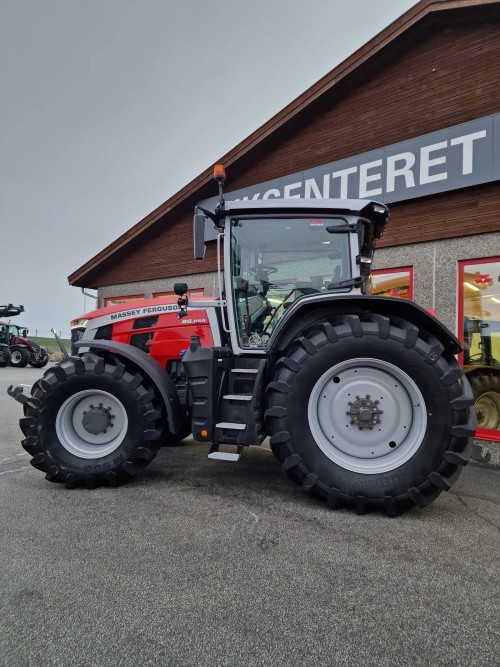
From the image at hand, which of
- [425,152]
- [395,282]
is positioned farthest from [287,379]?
[425,152]

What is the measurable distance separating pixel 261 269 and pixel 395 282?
119 inches

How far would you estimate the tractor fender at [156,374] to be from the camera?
320 centimetres

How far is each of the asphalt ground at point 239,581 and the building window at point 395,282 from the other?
322 cm

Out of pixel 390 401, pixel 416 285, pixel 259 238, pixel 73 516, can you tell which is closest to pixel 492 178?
pixel 416 285

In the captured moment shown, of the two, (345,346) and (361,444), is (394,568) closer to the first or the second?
(361,444)

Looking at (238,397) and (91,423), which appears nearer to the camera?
(238,397)

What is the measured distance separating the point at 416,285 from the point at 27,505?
502cm

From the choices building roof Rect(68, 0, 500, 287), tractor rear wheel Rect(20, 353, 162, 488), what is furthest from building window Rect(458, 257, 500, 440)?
tractor rear wheel Rect(20, 353, 162, 488)

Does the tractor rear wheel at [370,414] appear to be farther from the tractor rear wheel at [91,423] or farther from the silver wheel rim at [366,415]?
the tractor rear wheel at [91,423]

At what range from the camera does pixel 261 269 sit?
3469mm

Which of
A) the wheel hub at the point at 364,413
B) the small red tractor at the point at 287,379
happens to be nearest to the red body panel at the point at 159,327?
the small red tractor at the point at 287,379

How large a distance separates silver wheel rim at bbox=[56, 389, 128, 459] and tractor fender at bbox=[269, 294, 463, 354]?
140 centimetres

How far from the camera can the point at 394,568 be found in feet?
6.48

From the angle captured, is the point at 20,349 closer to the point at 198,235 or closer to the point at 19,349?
the point at 19,349
